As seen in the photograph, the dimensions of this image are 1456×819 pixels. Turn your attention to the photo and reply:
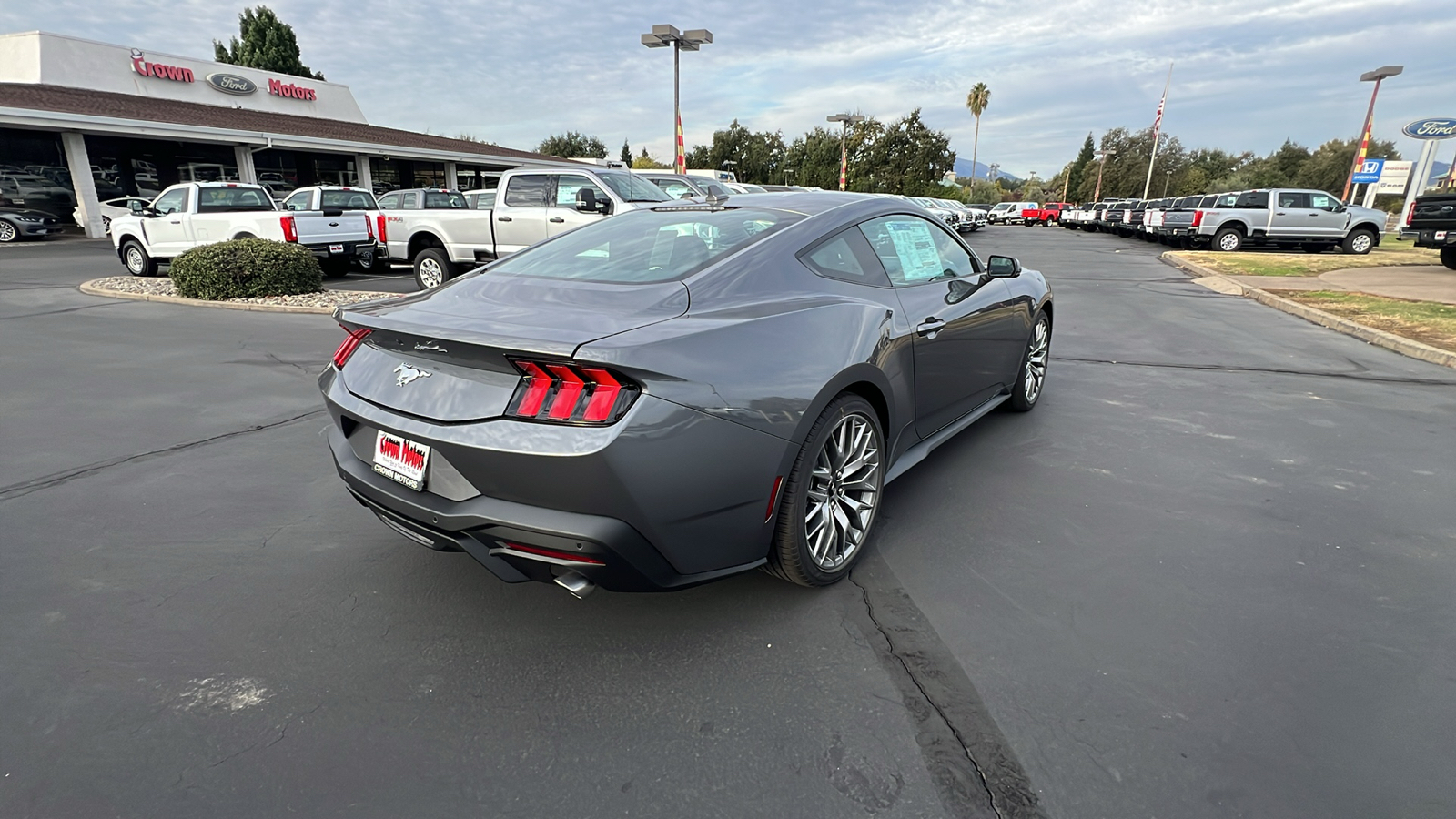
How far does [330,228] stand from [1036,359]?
1249 centimetres

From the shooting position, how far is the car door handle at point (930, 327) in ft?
11.8

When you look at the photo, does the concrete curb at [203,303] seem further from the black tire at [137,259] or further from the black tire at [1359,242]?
the black tire at [1359,242]

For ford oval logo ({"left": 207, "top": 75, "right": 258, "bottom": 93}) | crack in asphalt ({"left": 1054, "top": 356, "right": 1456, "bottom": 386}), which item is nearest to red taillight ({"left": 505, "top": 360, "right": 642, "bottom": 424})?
crack in asphalt ({"left": 1054, "top": 356, "right": 1456, "bottom": 386})

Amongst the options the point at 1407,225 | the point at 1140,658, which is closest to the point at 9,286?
the point at 1140,658

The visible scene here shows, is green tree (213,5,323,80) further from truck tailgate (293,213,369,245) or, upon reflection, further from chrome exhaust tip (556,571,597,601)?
chrome exhaust tip (556,571,597,601)

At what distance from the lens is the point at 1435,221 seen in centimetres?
1412

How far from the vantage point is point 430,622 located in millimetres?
2846

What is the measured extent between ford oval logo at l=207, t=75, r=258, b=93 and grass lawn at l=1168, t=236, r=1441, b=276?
3827 cm

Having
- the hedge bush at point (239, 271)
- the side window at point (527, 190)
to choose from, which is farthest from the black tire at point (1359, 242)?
the hedge bush at point (239, 271)

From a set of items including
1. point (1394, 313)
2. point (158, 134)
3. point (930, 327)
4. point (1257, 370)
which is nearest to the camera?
point (930, 327)

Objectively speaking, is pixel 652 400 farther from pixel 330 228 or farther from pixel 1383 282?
pixel 1383 282

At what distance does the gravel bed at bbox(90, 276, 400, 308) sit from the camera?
34.0 ft

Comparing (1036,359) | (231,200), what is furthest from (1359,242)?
(231,200)

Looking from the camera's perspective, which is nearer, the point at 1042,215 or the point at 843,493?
the point at 843,493
